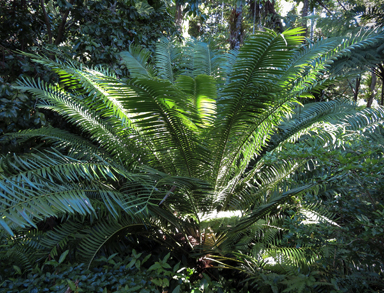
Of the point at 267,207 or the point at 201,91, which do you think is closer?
the point at 267,207

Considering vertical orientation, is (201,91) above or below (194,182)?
above

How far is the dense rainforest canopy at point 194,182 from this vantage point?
5.77 ft

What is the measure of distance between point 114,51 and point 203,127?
2370 mm

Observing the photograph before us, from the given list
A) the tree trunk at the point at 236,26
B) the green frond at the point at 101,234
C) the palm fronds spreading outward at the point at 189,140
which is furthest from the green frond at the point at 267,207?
the tree trunk at the point at 236,26

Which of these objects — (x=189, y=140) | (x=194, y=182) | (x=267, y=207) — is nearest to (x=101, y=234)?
(x=194, y=182)

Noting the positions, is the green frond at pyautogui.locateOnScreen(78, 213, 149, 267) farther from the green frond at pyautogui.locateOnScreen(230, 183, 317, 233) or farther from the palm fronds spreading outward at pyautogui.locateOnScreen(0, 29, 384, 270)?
the green frond at pyautogui.locateOnScreen(230, 183, 317, 233)

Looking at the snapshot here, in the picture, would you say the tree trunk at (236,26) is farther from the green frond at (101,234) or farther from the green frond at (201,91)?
the green frond at (101,234)

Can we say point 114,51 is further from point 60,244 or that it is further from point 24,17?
point 60,244

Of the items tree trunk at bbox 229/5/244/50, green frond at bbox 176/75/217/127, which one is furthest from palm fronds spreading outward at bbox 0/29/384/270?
tree trunk at bbox 229/5/244/50

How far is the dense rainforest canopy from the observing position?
1.76 meters

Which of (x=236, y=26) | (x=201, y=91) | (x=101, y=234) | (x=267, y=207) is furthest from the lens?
(x=236, y=26)

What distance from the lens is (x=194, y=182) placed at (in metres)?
2.01

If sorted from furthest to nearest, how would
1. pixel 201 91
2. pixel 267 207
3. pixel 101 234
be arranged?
pixel 101 234, pixel 201 91, pixel 267 207

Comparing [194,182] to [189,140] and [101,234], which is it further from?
[101,234]
